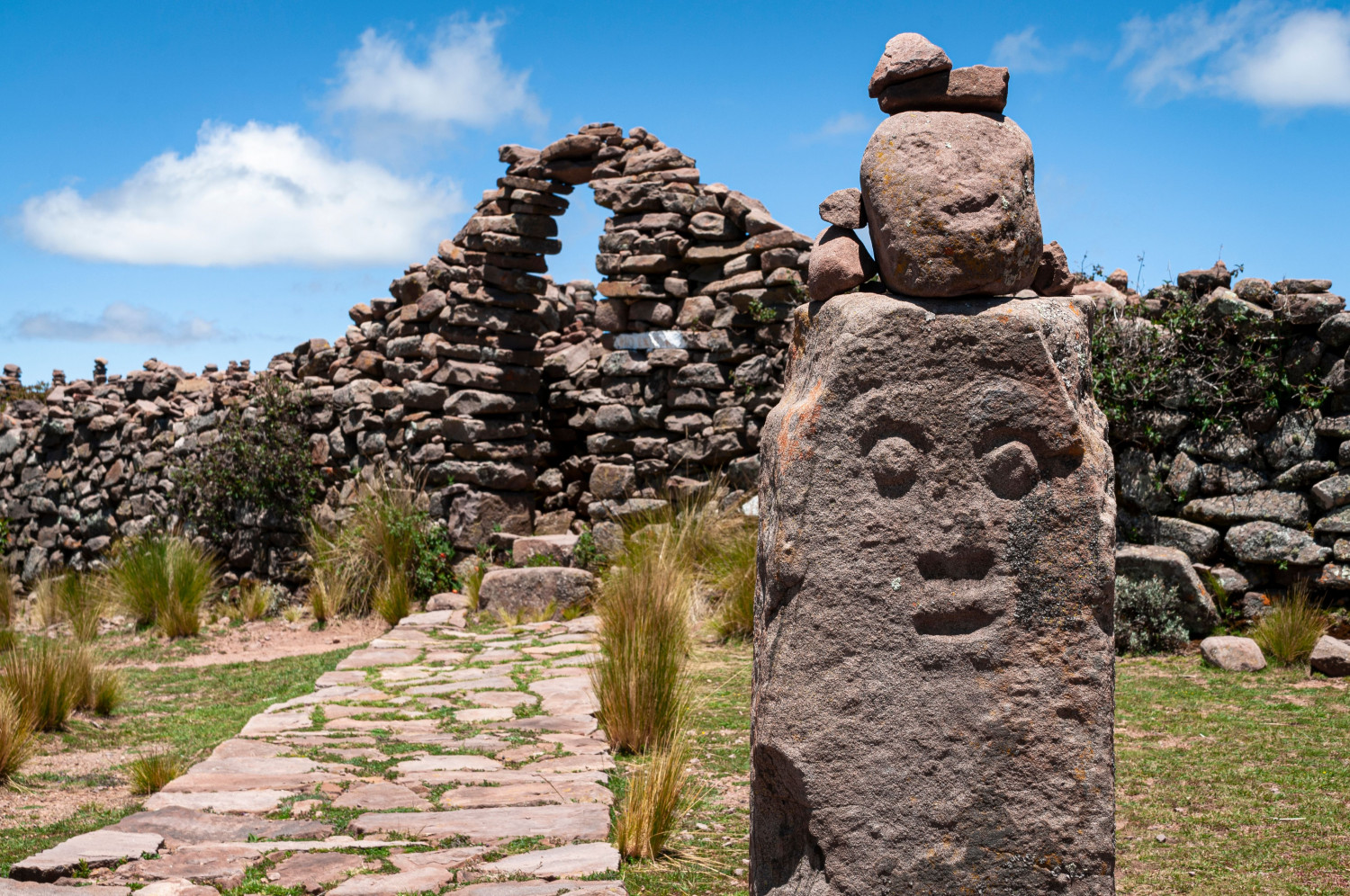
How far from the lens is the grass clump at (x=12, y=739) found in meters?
4.67

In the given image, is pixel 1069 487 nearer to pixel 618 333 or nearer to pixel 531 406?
pixel 618 333

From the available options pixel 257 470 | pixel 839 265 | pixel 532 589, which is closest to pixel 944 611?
pixel 839 265

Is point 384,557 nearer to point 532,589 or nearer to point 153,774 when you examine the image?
point 532,589

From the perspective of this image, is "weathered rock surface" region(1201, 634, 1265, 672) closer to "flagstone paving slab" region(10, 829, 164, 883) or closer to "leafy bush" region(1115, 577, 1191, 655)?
"leafy bush" region(1115, 577, 1191, 655)

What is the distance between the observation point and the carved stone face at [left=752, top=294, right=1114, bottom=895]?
7.93 ft

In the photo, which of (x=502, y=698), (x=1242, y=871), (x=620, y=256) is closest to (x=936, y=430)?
(x=1242, y=871)

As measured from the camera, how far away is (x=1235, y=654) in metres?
6.73

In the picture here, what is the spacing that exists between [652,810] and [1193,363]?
19.2ft

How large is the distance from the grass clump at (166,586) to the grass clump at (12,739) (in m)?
4.68

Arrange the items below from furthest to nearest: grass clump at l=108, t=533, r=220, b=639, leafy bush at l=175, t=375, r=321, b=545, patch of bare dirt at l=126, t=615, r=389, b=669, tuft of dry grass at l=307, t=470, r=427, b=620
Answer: leafy bush at l=175, t=375, r=321, b=545 → tuft of dry grass at l=307, t=470, r=427, b=620 → grass clump at l=108, t=533, r=220, b=639 → patch of bare dirt at l=126, t=615, r=389, b=669

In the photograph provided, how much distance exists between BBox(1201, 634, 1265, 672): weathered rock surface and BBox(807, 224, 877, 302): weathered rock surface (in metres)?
5.14

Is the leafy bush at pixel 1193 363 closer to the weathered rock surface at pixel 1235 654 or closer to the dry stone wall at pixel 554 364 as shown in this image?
the weathered rock surface at pixel 1235 654

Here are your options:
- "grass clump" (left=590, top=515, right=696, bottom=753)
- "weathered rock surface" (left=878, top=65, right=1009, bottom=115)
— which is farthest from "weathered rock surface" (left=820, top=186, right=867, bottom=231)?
"grass clump" (left=590, top=515, right=696, bottom=753)

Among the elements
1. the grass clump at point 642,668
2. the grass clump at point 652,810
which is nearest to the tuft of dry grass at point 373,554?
the grass clump at point 642,668
